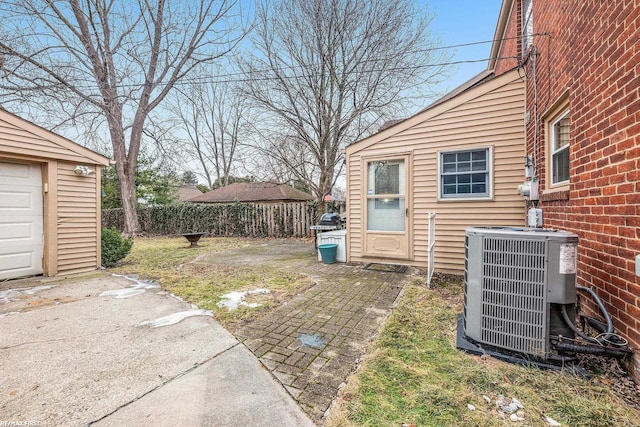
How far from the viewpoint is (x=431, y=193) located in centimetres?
539

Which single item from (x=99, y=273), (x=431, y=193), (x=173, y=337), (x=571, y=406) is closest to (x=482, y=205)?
(x=431, y=193)

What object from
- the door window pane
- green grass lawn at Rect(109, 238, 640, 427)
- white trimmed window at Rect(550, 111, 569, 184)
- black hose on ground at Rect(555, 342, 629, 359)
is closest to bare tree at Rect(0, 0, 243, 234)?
the door window pane

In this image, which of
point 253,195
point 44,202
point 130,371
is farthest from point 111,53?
point 253,195

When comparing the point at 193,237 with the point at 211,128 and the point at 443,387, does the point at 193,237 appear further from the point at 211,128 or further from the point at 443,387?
the point at 211,128

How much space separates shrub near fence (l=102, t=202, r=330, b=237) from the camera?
12.0 meters

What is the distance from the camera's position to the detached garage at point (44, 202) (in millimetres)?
4895

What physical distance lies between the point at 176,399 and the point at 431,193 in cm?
490

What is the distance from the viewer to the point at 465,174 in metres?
5.18

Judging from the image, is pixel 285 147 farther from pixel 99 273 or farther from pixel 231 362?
pixel 231 362

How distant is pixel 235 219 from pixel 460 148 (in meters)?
10.3

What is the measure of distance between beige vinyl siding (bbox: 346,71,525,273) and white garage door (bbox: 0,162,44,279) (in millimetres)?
6089

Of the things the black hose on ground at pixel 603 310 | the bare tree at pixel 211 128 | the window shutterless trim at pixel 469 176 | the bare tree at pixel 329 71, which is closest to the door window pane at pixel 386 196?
the window shutterless trim at pixel 469 176

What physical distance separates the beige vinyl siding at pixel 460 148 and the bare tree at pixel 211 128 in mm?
15491

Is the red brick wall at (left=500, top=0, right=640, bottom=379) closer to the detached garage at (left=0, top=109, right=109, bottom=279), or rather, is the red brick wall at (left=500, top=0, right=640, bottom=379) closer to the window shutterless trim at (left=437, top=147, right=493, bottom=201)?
the window shutterless trim at (left=437, top=147, right=493, bottom=201)
